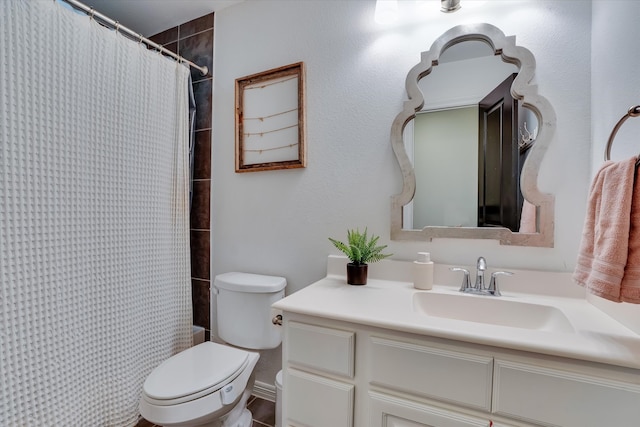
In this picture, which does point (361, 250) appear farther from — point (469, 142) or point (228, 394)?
point (228, 394)

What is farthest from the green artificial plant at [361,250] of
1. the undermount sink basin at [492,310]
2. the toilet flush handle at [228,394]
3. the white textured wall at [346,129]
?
the toilet flush handle at [228,394]

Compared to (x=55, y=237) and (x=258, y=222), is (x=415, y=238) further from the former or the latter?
(x=55, y=237)

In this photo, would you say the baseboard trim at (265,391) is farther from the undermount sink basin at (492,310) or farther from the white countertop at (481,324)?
the undermount sink basin at (492,310)

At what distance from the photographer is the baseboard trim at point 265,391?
1700 millimetres

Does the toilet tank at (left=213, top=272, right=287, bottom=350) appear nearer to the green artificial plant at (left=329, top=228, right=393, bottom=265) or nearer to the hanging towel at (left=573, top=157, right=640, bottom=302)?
the green artificial plant at (left=329, top=228, right=393, bottom=265)

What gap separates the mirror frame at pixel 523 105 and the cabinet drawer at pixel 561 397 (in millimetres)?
561

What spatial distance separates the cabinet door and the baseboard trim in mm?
976

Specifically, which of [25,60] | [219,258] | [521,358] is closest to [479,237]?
[521,358]

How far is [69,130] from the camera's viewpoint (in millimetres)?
1231

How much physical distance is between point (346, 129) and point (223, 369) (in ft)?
4.00

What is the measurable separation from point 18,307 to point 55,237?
10.7 inches

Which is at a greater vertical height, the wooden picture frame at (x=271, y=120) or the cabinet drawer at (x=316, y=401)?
the wooden picture frame at (x=271, y=120)

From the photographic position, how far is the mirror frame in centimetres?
114

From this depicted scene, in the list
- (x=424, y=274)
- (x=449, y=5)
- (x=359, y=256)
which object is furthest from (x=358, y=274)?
(x=449, y=5)
